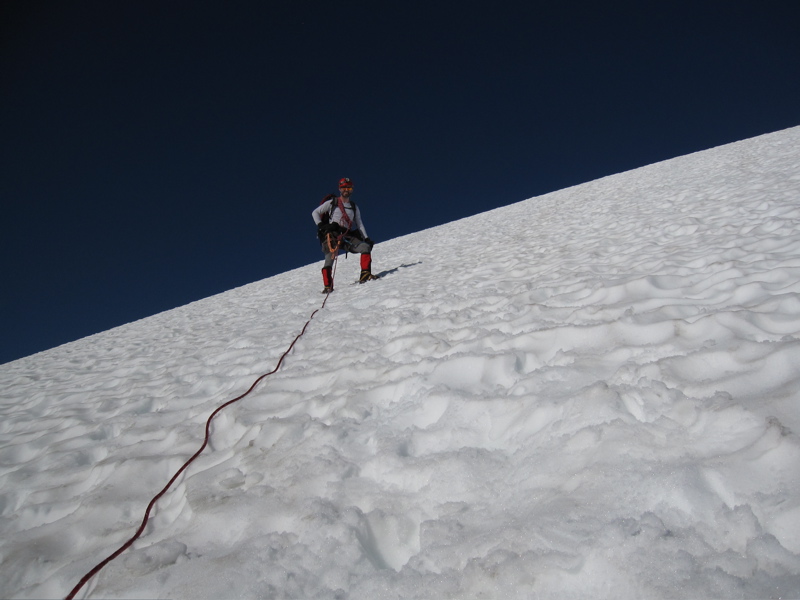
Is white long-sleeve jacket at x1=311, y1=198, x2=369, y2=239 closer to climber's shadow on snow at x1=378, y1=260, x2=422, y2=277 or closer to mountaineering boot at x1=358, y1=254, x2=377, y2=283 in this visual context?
mountaineering boot at x1=358, y1=254, x2=377, y2=283

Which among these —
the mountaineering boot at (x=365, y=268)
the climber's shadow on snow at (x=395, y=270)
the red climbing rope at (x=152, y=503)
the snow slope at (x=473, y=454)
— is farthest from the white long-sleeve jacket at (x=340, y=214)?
the red climbing rope at (x=152, y=503)

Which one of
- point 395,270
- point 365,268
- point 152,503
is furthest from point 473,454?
point 395,270

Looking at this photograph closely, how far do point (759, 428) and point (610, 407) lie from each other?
52 cm

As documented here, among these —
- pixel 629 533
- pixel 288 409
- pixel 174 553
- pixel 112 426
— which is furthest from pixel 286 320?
pixel 629 533

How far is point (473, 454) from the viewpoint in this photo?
6.46 ft

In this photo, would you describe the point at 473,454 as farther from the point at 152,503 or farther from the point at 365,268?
the point at 365,268

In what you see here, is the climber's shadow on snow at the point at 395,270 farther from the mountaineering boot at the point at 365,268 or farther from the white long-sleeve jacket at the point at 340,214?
the white long-sleeve jacket at the point at 340,214

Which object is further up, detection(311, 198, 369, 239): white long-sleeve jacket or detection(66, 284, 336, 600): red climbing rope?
detection(311, 198, 369, 239): white long-sleeve jacket

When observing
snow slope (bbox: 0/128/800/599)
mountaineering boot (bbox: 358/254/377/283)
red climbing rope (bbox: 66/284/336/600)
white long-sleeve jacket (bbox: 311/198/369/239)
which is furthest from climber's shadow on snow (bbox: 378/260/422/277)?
red climbing rope (bbox: 66/284/336/600)

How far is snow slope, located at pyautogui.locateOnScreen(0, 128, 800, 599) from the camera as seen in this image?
53.5 inches

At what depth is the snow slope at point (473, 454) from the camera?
4.46 ft

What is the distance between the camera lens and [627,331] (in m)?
2.68

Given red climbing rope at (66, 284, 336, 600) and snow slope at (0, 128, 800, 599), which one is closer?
snow slope at (0, 128, 800, 599)

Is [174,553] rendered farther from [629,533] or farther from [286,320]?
[286,320]
